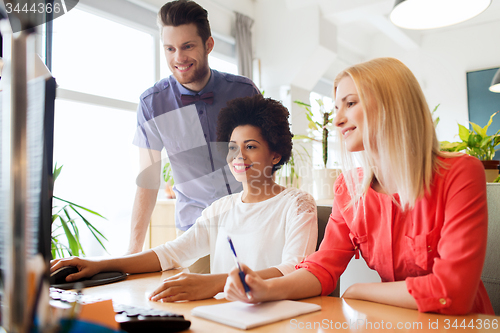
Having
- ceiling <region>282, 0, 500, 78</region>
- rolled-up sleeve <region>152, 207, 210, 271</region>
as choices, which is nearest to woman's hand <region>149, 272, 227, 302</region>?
rolled-up sleeve <region>152, 207, 210, 271</region>

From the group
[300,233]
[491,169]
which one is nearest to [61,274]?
[300,233]

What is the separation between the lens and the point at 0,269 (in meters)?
0.32

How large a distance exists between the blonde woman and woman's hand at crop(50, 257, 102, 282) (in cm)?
48

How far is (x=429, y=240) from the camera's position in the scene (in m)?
0.88

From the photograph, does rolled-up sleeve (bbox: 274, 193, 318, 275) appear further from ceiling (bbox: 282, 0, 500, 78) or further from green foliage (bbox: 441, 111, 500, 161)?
ceiling (bbox: 282, 0, 500, 78)

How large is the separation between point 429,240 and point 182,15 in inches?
48.4

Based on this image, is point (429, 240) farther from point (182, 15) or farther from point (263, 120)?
point (182, 15)

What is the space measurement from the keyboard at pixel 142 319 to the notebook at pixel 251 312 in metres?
0.07

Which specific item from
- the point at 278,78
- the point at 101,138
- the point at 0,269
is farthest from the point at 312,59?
the point at 0,269

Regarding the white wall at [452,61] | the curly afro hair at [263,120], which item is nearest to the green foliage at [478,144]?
the curly afro hair at [263,120]

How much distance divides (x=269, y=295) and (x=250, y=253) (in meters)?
0.51

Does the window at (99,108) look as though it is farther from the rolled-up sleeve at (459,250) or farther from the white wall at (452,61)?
the white wall at (452,61)

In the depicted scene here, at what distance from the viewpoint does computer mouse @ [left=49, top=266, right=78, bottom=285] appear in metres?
0.96

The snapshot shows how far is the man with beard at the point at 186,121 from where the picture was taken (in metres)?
1.61
